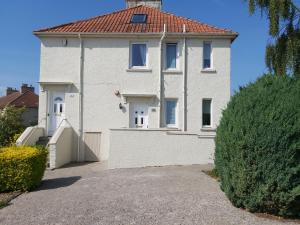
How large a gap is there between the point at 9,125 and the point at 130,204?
1325 cm

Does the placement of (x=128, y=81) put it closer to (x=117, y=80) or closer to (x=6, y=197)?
(x=117, y=80)

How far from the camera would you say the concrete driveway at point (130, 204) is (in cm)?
718

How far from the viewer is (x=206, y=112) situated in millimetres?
18984

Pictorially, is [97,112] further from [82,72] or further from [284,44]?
[284,44]

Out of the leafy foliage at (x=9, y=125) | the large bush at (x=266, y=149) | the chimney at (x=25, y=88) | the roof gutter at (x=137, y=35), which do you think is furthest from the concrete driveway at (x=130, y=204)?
the chimney at (x=25, y=88)

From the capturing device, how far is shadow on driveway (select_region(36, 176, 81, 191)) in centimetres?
1086

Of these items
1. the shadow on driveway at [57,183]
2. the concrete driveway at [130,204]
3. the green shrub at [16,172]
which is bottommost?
the shadow on driveway at [57,183]

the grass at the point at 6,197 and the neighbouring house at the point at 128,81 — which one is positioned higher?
the neighbouring house at the point at 128,81

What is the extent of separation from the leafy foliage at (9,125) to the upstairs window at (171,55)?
869 cm

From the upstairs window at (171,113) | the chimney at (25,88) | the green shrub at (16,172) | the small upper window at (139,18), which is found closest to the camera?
the green shrub at (16,172)

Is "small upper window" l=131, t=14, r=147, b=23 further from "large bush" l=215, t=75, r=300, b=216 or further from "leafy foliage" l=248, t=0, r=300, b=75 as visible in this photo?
"large bush" l=215, t=75, r=300, b=216

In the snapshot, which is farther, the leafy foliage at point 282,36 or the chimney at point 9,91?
the chimney at point 9,91

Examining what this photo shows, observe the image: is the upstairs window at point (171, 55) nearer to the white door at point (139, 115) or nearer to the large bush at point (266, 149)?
the white door at point (139, 115)

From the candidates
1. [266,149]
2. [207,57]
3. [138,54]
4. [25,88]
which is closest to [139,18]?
[138,54]
